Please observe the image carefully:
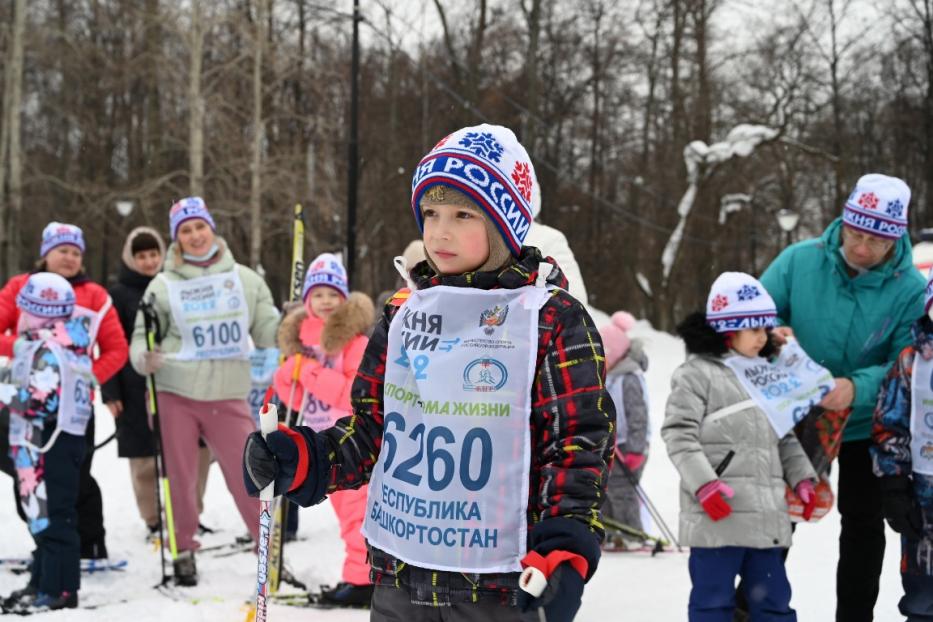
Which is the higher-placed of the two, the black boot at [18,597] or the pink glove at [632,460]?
the pink glove at [632,460]

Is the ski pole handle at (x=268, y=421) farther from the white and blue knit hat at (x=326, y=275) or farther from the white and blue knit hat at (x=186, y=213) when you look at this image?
the white and blue knit hat at (x=186, y=213)

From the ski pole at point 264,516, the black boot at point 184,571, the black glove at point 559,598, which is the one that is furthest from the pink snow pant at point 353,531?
the black glove at point 559,598

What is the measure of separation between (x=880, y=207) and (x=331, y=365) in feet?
9.40

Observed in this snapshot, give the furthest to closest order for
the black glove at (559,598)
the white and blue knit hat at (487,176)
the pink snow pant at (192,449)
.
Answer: the pink snow pant at (192,449)
the white and blue knit hat at (487,176)
the black glove at (559,598)

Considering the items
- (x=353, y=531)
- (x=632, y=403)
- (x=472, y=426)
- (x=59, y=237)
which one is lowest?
(x=353, y=531)

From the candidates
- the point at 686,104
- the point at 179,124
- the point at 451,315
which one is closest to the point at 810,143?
the point at 686,104

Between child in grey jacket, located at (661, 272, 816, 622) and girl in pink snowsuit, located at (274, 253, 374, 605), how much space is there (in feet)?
5.81

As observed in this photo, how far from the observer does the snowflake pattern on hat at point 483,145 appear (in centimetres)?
225

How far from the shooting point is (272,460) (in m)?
2.09

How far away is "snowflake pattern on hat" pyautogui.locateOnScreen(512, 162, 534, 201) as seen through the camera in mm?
2301

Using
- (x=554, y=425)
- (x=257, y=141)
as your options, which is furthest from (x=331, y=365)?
(x=257, y=141)

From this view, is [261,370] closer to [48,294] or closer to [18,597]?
[48,294]

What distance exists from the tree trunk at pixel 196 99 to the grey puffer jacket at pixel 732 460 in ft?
63.1

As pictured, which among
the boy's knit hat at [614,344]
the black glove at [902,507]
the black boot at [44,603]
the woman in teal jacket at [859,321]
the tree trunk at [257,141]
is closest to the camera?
the black glove at [902,507]
